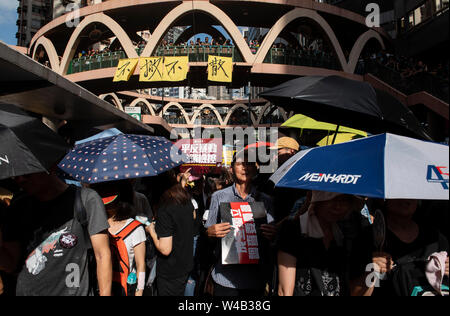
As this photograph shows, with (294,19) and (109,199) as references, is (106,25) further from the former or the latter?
(109,199)

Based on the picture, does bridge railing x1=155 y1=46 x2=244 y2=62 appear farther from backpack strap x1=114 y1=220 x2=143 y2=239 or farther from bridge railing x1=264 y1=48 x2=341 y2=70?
backpack strap x1=114 y1=220 x2=143 y2=239

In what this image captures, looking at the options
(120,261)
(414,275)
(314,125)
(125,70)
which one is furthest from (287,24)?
(414,275)

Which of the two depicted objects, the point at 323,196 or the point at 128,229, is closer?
the point at 323,196

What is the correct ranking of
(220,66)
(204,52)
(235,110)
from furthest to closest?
(235,110) < (204,52) < (220,66)

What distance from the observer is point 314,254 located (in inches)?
80.2

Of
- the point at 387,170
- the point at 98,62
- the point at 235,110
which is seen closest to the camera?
the point at 387,170

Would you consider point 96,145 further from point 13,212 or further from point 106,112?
point 106,112

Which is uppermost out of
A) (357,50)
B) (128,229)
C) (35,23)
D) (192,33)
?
(35,23)

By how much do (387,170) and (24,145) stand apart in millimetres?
2351

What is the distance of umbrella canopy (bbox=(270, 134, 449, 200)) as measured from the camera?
1.75m

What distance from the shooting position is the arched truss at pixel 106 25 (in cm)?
1834

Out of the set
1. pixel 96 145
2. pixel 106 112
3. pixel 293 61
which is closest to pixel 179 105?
pixel 293 61

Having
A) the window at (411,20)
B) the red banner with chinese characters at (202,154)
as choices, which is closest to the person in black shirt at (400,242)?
the red banner with chinese characters at (202,154)

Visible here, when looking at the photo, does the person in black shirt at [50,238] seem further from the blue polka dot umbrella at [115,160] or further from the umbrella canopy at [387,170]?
the umbrella canopy at [387,170]
